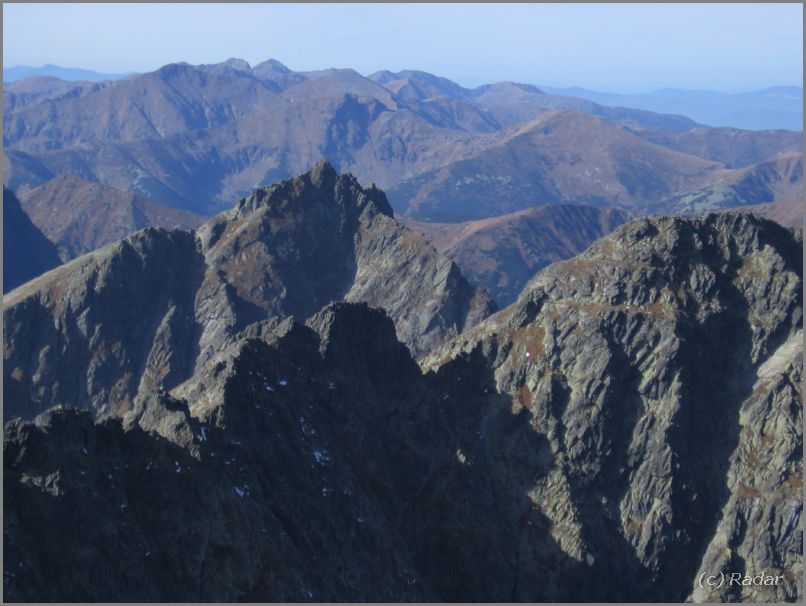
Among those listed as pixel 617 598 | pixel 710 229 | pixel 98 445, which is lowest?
pixel 617 598

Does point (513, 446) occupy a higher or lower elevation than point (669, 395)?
lower

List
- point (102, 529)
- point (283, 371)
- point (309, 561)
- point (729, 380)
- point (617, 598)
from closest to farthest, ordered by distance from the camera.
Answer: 1. point (102, 529)
2. point (309, 561)
3. point (283, 371)
4. point (617, 598)
5. point (729, 380)

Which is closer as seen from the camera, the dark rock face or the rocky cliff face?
the rocky cliff face

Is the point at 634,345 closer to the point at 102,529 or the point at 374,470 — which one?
the point at 374,470

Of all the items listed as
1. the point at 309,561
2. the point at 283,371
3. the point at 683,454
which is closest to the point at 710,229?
the point at 683,454

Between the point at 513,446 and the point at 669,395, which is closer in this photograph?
the point at 669,395

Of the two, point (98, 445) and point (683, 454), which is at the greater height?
point (98, 445)

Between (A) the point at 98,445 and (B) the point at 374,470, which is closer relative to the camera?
(A) the point at 98,445

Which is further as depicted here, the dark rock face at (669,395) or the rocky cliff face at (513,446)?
the dark rock face at (669,395)
